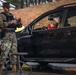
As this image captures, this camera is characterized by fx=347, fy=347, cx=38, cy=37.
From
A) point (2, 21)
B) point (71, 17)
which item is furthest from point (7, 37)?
point (71, 17)

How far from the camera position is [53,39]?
31.8ft

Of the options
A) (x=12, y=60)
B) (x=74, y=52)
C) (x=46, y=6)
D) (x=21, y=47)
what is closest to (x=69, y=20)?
(x=74, y=52)

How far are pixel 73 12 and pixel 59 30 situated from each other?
0.70 meters

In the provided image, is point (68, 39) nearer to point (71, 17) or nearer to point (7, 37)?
point (71, 17)

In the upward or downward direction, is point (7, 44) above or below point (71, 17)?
below

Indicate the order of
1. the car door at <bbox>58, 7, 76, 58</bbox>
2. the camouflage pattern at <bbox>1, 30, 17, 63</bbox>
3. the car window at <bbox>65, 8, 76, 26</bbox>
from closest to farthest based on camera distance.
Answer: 1. the camouflage pattern at <bbox>1, 30, 17, 63</bbox>
2. the car door at <bbox>58, 7, 76, 58</bbox>
3. the car window at <bbox>65, 8, 76, 26</bbox>

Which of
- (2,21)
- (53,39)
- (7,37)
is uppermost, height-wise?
(2,21)

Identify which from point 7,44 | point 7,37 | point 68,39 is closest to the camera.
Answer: point 7,44

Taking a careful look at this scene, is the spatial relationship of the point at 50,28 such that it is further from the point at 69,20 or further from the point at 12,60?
the point at 12,60

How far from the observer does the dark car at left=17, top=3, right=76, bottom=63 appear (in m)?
9.48

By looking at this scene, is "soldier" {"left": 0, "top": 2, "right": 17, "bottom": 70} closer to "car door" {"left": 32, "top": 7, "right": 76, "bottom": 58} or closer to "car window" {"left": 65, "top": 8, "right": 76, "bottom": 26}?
"car door" {"left": 32, "top": 7, "right": 76, "bottom": 58}

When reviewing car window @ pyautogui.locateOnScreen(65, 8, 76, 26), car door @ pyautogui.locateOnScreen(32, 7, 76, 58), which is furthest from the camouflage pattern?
car window @ pyautogui.locateOnScreen(65, 8, 76, 26)

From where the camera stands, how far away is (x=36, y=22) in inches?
403

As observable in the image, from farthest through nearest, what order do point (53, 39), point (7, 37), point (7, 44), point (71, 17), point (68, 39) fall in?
1. point (71, 17)
2. point (53, 39)
3. point (68, 39)
4. point (7, 37)
5. point (7, 44)
